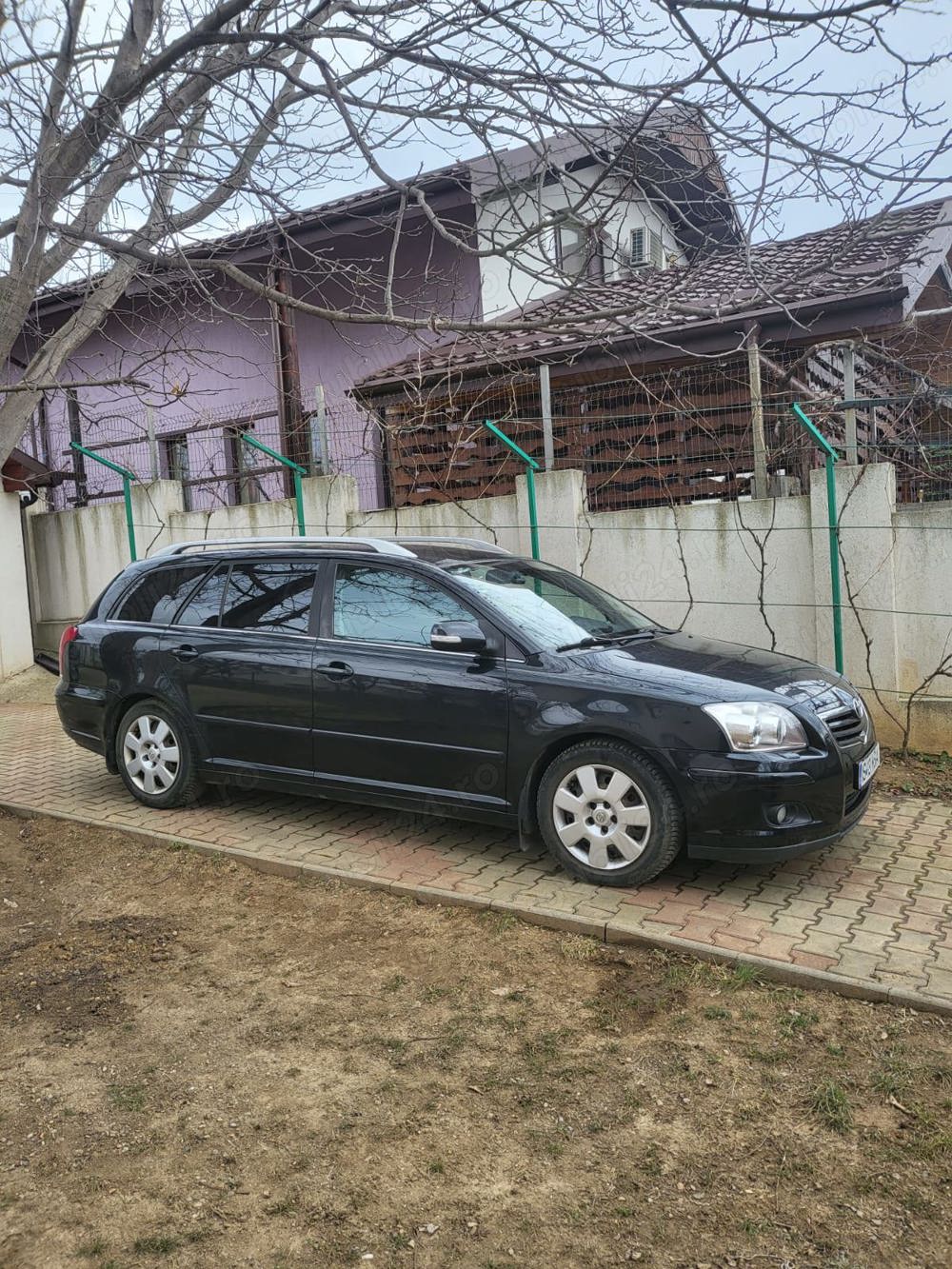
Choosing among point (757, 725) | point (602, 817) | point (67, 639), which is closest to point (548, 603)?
point (602, 817)

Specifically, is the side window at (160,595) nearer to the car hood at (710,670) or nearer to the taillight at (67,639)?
the taillight at (67,639)

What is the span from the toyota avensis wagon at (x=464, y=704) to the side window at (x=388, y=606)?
12 mm

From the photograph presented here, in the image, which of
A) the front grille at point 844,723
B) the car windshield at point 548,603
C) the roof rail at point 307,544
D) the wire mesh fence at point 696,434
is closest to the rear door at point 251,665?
the roof rail at point 307,544

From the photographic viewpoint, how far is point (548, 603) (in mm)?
5500

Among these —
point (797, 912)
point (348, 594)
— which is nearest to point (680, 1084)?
point (797, 912)

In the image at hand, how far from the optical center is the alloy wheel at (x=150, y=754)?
6086mm

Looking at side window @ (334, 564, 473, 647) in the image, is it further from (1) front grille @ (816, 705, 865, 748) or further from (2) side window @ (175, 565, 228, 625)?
(1) front grille @ (816, 705, 865, 748)

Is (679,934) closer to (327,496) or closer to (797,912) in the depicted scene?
(797,912)

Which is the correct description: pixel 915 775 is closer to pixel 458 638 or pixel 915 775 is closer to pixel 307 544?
pixel 458 638

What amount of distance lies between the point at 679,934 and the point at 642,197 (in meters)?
3.71

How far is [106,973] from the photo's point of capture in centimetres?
400

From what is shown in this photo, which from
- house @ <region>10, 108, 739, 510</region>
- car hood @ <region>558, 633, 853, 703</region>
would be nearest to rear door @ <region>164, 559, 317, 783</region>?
car hood @ <region>558, 633, 853, 703</region>

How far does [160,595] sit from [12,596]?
685 cm

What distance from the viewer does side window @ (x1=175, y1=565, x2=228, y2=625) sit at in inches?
239
